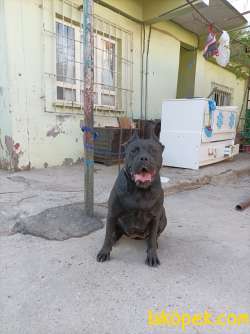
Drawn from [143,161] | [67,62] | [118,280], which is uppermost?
[67,62]

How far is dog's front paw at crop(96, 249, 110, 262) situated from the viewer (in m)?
1.82

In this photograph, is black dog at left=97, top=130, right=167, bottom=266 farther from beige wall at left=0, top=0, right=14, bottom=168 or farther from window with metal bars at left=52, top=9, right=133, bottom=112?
window with metal bars at left=52, top=9, right=133, bottom=112

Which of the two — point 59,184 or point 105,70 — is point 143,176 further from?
point 105,70

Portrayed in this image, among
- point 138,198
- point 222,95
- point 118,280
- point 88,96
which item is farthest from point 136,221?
point 222,95

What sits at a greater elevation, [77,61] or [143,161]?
[77,61]

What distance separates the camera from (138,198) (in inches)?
69.1

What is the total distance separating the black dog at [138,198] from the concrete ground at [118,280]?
6.9 inches

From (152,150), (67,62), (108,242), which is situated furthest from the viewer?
(67,62)

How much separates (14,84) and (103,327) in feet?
11.6

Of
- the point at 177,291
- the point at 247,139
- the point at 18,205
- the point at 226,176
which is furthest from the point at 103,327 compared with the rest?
the point at 247,139

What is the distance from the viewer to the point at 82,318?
50.5 inches

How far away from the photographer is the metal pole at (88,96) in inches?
83.7

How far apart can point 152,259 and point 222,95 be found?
903 cm

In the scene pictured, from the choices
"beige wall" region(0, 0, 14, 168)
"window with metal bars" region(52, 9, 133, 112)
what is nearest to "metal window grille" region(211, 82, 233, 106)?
"window with metal bars" region(52, 9, 133, 112)
